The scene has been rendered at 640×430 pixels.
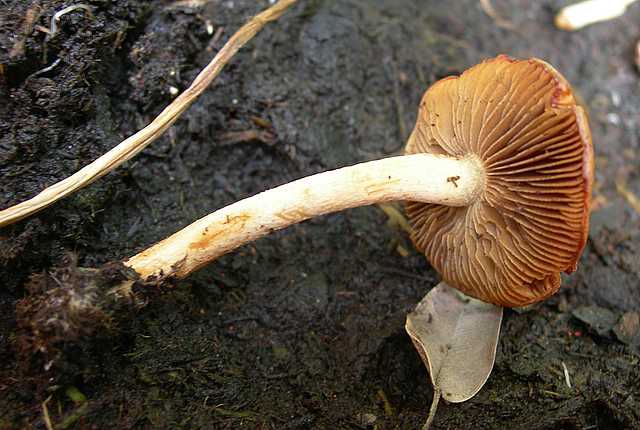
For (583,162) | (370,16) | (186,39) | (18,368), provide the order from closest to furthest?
(583,162)
(18,368)
(186,39)
(370,16)

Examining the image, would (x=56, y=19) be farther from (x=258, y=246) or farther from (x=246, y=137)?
(x=258, y=246)

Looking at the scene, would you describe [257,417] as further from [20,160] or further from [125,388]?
[20,160]

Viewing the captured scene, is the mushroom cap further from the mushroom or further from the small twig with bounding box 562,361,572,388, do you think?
the small twig with bounding box 562,361,572,388

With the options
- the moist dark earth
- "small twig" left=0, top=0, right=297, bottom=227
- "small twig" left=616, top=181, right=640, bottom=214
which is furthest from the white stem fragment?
"small twig" left=0, top=0, right=297, bottom=227

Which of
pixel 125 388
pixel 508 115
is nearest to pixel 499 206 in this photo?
pixel 508 115

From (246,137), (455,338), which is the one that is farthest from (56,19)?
(455,338)

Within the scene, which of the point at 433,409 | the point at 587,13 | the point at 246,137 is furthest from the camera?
the point at 587,13
